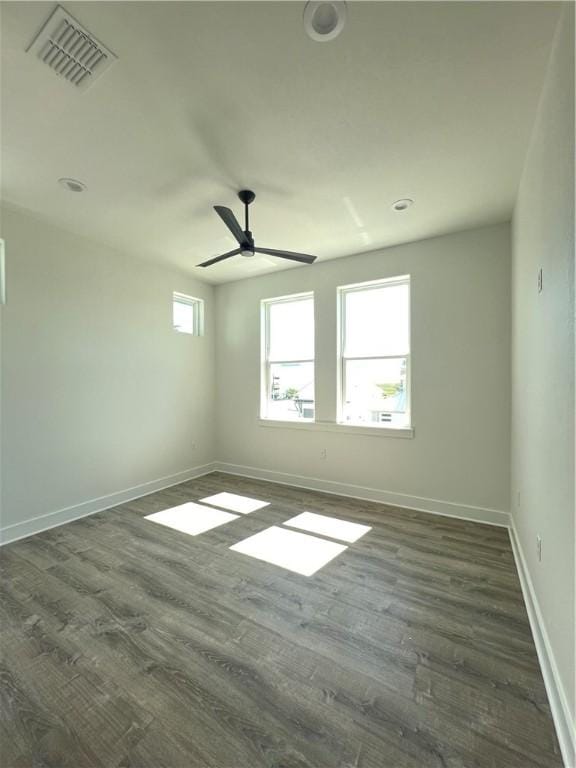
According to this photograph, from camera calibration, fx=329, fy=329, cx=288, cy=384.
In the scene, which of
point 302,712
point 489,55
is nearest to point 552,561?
point 302,712

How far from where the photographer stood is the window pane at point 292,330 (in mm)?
4469

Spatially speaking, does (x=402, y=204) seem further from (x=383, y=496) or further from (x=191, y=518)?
(x=191, y=518)

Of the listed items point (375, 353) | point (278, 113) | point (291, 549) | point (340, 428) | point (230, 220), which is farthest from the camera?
point (340, 428)

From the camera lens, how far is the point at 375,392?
157 inches

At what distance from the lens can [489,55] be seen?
1552 millimetres

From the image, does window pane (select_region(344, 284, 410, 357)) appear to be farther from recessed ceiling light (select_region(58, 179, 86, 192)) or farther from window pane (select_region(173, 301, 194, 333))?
recessed ceiling light (select_region(58, 179, 86, 192))

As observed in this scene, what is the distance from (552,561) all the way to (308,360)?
3.25 metres

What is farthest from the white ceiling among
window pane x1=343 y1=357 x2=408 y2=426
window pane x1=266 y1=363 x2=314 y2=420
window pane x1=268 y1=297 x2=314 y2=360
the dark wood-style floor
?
the dark wood-style floor

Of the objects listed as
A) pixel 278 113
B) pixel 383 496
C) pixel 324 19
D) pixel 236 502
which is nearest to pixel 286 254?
pixel 278 113

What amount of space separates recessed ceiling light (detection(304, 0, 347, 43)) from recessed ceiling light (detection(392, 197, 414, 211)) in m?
1.58

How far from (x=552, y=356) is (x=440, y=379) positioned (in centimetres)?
196

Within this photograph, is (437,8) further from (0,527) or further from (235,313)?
(0,527)

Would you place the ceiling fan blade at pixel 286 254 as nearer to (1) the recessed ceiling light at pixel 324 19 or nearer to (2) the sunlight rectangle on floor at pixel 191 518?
(1) the recessed ceiling light at pixel 324 19

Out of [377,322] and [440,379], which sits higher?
[377,322]
